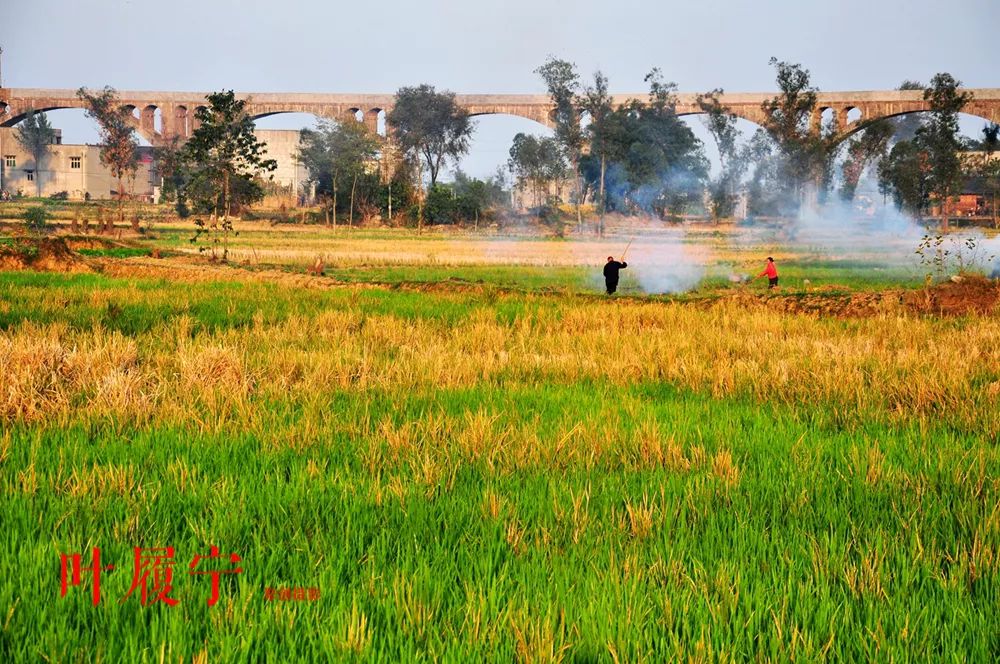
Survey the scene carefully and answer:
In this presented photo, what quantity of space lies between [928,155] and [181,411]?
55288 millimetres

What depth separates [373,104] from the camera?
87375 millimetres

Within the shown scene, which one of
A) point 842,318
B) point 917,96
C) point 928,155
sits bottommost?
point 842,318

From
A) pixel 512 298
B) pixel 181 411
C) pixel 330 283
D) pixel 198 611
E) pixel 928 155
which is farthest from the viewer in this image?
pixel 928 155

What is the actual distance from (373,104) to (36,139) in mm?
29935

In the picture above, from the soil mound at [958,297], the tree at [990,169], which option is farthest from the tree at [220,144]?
the tree at [990,169]

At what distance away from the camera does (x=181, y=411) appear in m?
5.53

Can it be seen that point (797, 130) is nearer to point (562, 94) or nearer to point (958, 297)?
point (562, 94)

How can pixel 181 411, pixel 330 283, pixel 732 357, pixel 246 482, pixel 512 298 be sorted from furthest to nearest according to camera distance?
pixel 330 283
pixel 512 298
pixel 732 357
pixel 181 411
pixel 246 482

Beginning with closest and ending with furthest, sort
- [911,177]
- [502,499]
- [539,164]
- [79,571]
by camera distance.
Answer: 1. [79,571]
2. [502,499]
3. [911,177]
4. [539,164]

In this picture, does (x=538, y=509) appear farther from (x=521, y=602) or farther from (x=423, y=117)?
(x=423, y=117)

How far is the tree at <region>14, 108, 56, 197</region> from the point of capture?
78.3 metres

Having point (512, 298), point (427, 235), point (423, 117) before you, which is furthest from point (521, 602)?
point (423, 117)

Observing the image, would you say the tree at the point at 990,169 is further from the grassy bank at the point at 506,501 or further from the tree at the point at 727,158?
the grassy bank at the point at 506,501

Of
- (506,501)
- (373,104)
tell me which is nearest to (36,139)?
(373,104)
